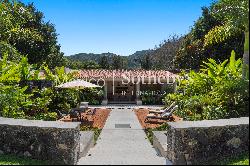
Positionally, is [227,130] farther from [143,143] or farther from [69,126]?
[143,143]

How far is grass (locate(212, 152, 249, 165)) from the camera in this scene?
338 inches

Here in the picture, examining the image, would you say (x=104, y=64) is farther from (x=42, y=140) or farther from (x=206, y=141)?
(x=206, y=141)

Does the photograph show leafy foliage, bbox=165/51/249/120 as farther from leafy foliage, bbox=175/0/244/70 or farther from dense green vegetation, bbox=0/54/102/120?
leafy foliage, bbox=175/0/244/70

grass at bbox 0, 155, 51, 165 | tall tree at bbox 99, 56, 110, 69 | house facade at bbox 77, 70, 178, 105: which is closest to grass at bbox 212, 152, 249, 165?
grass at bbox 0, 155, 51, 165

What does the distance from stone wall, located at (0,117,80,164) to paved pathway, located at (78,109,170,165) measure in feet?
1.83

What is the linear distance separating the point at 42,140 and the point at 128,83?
3022cm

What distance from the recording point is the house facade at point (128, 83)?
37.0 meters

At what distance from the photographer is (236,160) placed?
8.87 metres

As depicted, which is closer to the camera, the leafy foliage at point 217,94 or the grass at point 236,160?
the grass at point 236,160

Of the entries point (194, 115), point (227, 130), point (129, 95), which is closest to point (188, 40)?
point (129, 95)

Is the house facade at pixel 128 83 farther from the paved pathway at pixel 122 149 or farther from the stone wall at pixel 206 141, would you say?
the stone wall at pixel 206 141

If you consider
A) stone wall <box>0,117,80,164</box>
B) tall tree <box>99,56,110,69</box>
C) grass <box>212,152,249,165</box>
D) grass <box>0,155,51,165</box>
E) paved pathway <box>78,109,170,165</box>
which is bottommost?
paved pathway <box>78,109,170,165</box>

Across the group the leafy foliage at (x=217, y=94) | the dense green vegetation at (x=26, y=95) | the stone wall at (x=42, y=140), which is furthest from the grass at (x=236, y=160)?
the dense green vegetation at (x=26, y=95)

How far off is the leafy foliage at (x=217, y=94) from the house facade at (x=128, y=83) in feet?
65.5
